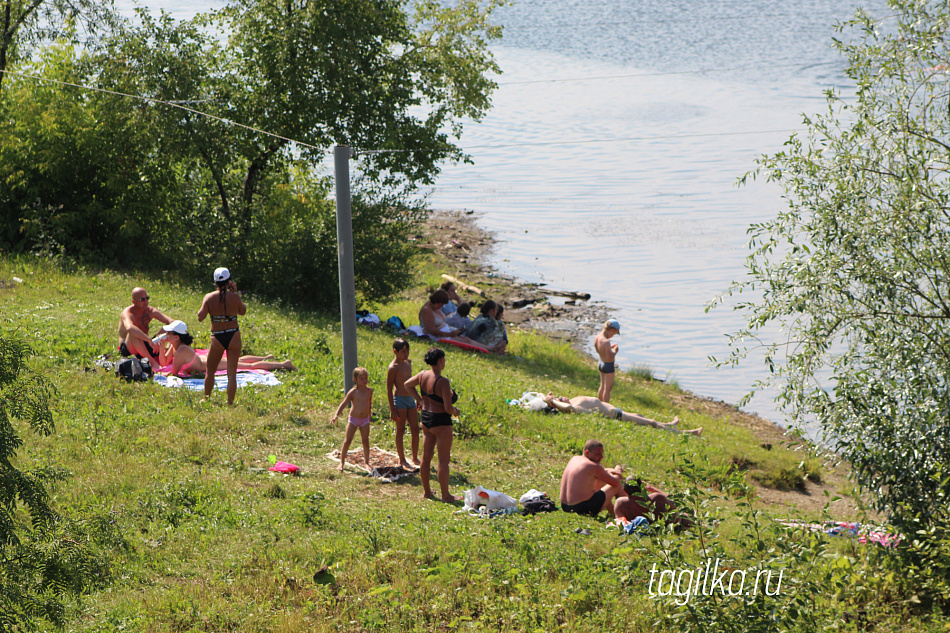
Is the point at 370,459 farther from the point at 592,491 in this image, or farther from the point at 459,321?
the point at 459,321

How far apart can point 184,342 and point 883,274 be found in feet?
33.5

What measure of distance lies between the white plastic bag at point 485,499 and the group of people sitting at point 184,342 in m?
4.35

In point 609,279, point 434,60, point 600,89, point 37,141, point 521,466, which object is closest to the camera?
point 521,466

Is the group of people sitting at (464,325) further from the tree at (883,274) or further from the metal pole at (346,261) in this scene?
the tree at (883,274)

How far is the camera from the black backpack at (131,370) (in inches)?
510

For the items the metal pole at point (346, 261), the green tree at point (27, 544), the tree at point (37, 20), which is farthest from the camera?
the tree at point (37, 20)

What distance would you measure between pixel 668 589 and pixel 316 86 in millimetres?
18491

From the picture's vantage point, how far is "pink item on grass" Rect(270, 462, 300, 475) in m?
10.5

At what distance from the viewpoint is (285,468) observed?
414 inches

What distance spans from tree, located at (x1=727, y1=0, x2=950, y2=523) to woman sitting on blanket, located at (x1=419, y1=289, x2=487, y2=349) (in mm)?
10382

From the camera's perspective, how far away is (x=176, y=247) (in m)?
22.3

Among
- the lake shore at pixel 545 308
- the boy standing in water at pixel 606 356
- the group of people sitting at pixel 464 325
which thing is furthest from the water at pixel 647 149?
the boy standing in water at pixel 606 356

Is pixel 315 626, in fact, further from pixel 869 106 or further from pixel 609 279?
pixel 609 279

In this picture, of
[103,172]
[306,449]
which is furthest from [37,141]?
[306,449]
